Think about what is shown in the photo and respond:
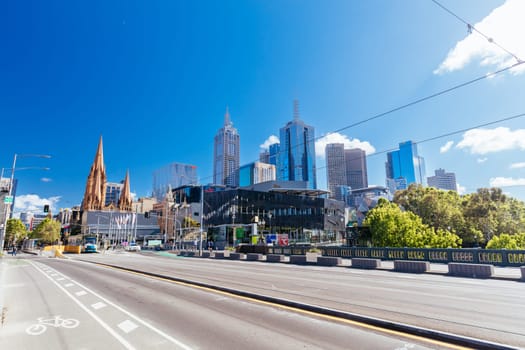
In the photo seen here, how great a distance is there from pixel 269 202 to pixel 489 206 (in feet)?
157

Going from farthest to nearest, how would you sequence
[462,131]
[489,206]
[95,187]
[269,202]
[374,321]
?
1. [95,187]
2. [269,202]
3. [489,206]
4. [462,131]
5. [374,321]

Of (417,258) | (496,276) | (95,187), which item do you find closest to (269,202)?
(417,258)

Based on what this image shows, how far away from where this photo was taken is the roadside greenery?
40.1m

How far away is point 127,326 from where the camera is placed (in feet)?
24.7

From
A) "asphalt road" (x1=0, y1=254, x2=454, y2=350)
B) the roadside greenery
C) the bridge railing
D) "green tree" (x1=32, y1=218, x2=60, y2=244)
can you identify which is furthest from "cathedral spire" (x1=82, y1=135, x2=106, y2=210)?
"asphalt road" (x1=0, y1=254, x2=454, y2=350)

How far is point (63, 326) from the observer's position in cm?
779

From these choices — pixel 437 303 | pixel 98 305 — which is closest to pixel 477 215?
pixel 437 303

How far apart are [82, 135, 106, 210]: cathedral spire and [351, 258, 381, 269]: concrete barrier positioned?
128550mm

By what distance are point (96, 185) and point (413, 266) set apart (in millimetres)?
135452

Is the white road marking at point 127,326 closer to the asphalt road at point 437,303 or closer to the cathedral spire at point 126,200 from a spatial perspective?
the asphalt road at point 437,303

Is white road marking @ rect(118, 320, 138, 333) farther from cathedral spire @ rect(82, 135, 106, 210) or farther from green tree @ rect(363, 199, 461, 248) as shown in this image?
cathedral spire @ rect(82, 135, 106, 210)

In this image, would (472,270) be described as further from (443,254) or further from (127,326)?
(127,326)

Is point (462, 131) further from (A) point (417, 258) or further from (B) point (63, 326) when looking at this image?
(B) point (63, 326)

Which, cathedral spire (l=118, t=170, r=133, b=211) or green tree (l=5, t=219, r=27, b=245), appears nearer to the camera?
green tree (l=5, t=219, r=27, b=245)
